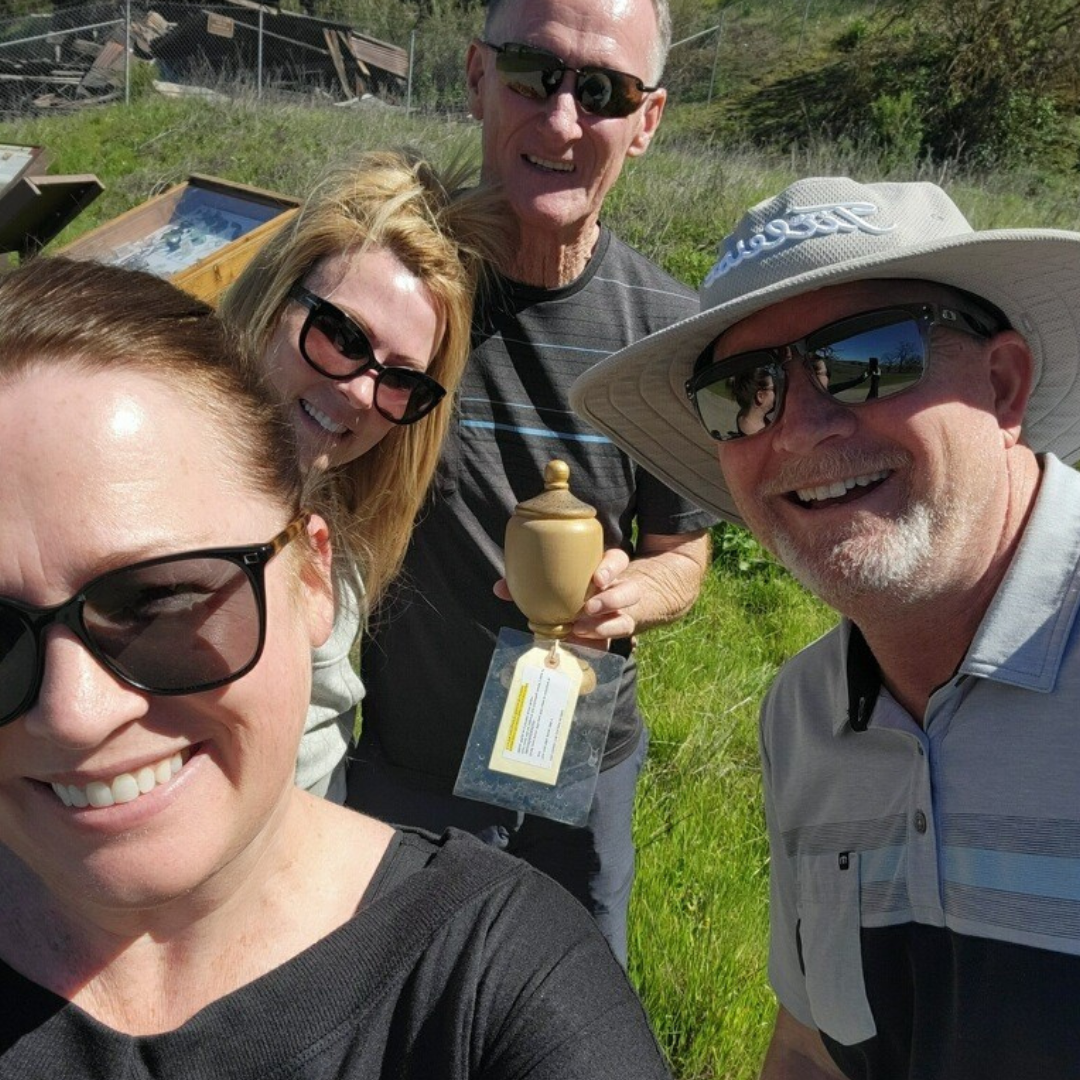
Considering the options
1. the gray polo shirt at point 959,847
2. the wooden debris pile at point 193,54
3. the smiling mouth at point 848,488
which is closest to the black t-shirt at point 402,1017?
the gray polo shirt at point 959,847

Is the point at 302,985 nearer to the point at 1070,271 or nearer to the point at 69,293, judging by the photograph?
the point at 69,293

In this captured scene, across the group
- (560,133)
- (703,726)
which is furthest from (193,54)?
(560,133)

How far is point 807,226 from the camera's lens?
168 centimetres

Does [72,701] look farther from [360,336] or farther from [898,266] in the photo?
[898,266]

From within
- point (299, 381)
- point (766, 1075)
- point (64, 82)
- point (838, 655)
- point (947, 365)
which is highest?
point (947, 365)

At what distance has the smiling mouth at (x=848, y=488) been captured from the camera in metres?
1.67

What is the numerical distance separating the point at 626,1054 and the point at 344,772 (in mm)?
1553

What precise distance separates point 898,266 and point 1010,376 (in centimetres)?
30

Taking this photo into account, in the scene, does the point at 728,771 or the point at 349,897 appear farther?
the point at 728,771

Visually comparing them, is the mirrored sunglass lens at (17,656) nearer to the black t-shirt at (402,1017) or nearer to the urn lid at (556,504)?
the black t-shirt at (402,1017)

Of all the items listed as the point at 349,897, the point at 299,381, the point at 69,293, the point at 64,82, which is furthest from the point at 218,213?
the point at 64,82

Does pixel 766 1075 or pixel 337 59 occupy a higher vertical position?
pixel 766 1075

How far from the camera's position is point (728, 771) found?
3951 mm

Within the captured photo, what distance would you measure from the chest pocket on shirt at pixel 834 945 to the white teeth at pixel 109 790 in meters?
1.07
